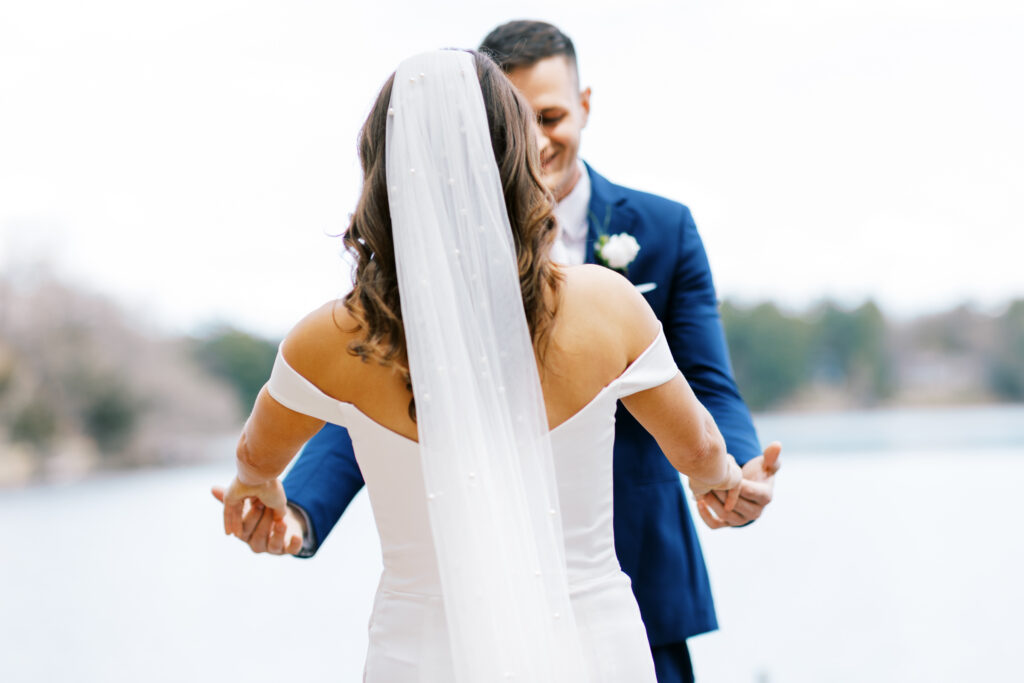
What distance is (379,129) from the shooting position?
4.44 ft

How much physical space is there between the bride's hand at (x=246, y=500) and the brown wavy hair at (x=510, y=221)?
440 millimetres

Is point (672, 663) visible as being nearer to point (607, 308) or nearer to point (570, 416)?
point (570, 416)

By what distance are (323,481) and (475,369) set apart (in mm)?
711

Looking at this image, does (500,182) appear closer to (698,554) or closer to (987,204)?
(698,554)

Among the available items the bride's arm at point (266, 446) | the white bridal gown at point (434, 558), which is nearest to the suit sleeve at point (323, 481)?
the bride's arm at point (266, 446)

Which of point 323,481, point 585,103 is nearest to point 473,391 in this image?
point 323,481

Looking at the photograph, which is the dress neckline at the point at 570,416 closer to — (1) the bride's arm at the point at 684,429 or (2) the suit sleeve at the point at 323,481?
(1) the bride's arm at the point at 684,429

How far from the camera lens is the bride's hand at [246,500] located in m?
1.61

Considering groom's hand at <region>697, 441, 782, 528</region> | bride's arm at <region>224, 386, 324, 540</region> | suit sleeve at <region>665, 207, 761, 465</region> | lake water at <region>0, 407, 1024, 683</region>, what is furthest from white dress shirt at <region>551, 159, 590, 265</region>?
lake water at <region>0, 407, 1024, 683</region>

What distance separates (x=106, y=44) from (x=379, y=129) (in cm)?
1669

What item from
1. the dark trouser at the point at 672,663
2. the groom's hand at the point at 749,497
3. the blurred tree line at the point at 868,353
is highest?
the groom's hand at the point at 749,497

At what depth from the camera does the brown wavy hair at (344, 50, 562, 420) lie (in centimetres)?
132

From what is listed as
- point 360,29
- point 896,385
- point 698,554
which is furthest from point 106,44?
point 698,554

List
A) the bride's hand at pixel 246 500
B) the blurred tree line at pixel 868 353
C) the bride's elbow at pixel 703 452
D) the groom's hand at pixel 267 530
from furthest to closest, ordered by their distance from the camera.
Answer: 1. the blurred tree line at pixel 868 353
2. the groom's hand at pixel 267 530
3. the bride's hand at pixel 246 500
4. the bride's elbow at pixel 703 452
